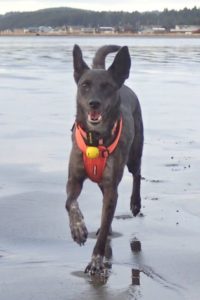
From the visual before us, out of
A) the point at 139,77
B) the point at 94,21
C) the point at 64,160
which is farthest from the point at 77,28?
the point at 64,160

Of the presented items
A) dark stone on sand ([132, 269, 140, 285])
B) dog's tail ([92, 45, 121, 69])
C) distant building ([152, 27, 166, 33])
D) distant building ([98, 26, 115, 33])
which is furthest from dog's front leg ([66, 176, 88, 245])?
distant building ([152, 27, 166, 33])

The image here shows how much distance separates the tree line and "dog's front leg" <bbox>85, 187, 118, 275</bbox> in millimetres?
139336

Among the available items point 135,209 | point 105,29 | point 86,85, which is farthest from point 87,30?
point 86,85

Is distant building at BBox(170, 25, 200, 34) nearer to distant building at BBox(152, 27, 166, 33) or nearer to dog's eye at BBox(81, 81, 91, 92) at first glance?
distant building at BBox(152, 27, 166, 33)

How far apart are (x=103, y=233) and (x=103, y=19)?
152 m

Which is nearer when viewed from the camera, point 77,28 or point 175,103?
point 175,103

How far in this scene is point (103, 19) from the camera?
155375 millimetres

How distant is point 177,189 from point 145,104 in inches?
341

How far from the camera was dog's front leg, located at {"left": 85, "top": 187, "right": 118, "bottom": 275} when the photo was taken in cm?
557

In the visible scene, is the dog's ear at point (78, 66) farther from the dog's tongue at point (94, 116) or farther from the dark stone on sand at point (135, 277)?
the dark stone on sand at point (135, 277)

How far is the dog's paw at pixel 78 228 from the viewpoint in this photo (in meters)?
5.77

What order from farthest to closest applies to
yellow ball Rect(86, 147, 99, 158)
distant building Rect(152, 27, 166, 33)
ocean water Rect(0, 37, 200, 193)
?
distant building Rect(152, 27, 166, 33) → ocean water Rect(0, 37, 200, 193) → yellow ball Rect(86, 147, 99, 158)

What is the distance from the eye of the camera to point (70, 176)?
20.5ft

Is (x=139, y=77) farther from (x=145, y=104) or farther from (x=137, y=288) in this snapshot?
(x=137, y=288)
